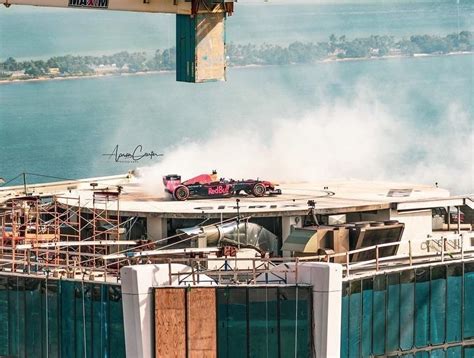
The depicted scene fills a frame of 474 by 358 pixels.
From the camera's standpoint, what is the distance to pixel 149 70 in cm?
19762

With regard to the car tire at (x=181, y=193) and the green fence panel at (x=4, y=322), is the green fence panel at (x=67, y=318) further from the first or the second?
the car tire at (x=181, y=193)

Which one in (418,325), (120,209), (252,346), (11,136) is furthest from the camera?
(11,136)

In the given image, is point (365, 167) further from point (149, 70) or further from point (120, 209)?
point (149, 70)

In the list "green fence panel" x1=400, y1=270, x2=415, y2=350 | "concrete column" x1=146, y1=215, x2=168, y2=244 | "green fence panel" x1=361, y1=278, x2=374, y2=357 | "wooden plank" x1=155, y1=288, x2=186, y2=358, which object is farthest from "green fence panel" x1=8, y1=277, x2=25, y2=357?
"green fence panel" x1=400, y1=270, x2=415, y2=350

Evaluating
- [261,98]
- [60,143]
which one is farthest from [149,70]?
[60,143]

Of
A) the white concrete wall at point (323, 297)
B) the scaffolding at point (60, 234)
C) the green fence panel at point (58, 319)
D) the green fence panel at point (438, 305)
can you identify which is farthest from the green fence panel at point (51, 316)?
the green fence panel at point (438, 305)

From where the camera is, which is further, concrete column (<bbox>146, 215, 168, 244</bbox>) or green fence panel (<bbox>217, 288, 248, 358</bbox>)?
concrete column (<bbox>146, 215, 168, 244</bbox>)

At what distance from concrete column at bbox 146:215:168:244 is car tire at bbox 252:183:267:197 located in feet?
12.1

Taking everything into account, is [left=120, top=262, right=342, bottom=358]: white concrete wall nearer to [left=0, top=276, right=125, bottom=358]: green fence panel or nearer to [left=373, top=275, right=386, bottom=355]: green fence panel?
[left=0, top=276, right=125, bottom=358]: green fence panel

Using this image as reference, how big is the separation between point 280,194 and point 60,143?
92323mm

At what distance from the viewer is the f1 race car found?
2238 inches

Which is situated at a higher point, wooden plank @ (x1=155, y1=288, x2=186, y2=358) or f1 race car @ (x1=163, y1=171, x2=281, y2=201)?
f1 race car @ (x1=163, y1=171, x2=281, y2=201)

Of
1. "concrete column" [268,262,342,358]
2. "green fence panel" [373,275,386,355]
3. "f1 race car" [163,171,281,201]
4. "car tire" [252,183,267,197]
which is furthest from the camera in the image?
"car tire" [252,183,267,197]

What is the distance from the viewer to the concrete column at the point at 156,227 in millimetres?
54312
